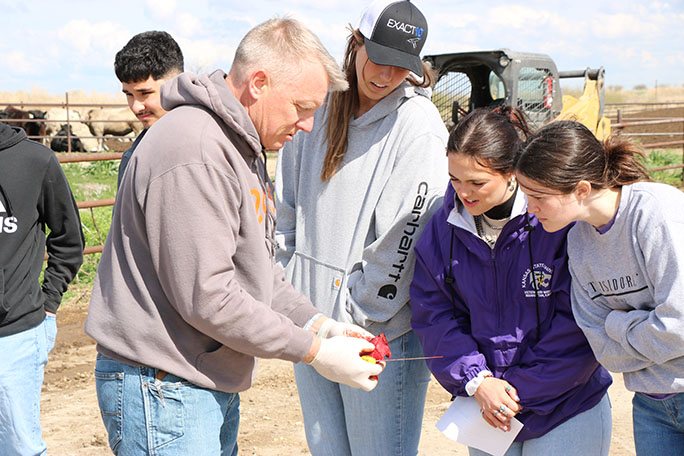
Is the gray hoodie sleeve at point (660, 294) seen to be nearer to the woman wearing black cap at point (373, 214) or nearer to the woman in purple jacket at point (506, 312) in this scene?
the woman in purple jacket at point (506, 312)

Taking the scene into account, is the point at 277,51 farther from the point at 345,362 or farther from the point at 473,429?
Result: the point at 473,429

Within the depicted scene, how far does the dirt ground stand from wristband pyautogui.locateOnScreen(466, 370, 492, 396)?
71.7 inches

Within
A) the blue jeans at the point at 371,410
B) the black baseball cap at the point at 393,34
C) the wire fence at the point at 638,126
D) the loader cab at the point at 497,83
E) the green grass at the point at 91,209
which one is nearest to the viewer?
the black baseball cap at the point at 393,34

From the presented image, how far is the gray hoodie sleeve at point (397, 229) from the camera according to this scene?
2.52 metres

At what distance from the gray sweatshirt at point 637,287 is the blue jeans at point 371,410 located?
661mm

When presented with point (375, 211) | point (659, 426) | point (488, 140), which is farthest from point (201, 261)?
point (659, 426)

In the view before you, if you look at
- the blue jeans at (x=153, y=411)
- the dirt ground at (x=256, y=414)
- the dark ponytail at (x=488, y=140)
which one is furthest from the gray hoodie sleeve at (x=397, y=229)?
the dirt ground at (x=256, y=414)

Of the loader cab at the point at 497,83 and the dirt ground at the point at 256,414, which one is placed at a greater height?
the loader cab at the point at 497,83

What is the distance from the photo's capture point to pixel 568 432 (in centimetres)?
231

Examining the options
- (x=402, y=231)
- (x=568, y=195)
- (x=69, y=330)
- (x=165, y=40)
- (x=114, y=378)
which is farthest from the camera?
(x=69, y=330)

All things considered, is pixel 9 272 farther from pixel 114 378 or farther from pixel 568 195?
pixel 568 195

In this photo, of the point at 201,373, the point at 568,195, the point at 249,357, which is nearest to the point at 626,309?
the point at 568,195

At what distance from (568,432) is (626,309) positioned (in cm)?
45

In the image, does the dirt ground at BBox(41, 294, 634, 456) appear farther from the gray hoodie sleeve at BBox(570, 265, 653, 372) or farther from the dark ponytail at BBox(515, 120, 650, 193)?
the dark ponytail at BBox(515, 120, 650, 193)
